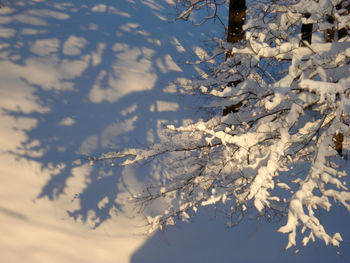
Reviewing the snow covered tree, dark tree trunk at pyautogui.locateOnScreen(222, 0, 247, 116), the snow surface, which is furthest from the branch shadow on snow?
dark tree trunk at pyautogui.locateOnScreen(222, 0, 247, 116)

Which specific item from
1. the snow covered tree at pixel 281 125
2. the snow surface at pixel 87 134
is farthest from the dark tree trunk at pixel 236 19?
the snow surface at pixel 87 134

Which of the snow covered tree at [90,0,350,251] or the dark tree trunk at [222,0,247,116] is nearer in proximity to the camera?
the snow covered tree at [90,0,350,251]

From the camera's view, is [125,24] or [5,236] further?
[125,24]

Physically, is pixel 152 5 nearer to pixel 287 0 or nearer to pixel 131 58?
pixel 131 58

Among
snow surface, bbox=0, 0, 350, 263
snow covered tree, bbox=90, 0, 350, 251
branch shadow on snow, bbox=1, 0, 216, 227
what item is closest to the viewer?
snow covered tree, bbox=90, 0, 350, 251

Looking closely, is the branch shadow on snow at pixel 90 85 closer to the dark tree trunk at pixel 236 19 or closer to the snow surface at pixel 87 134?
the snow surface at pixel 87 134

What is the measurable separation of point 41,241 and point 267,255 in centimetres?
384

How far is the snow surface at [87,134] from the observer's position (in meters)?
5.44

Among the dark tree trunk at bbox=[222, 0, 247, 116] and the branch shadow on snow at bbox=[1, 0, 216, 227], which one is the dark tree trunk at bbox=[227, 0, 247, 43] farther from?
the branch shadow on snow at bbox=[1, 0, 216, 227]

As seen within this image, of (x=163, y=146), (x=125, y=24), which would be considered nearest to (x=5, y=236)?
(x=163, y=146)

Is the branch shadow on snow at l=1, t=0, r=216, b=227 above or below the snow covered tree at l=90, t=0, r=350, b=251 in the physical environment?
below

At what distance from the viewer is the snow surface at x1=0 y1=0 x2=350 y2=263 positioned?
544 cm

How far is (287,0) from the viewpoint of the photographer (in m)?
5.46

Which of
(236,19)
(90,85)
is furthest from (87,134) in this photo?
(236,19)
